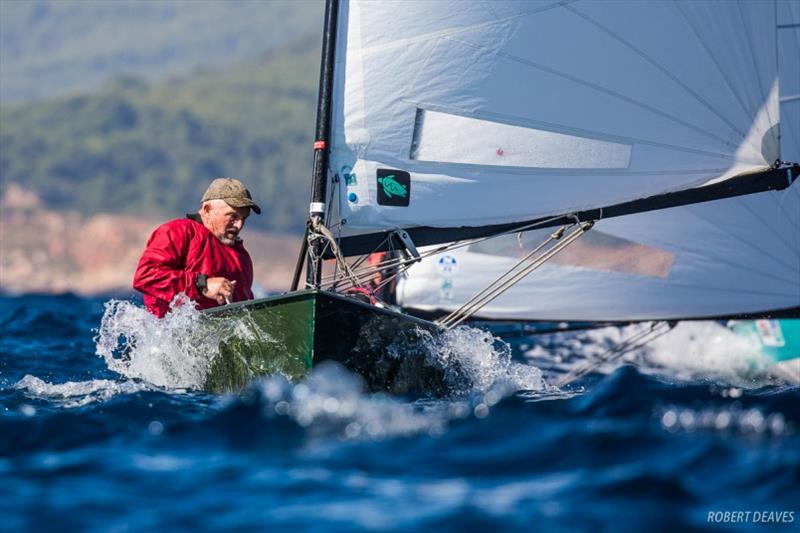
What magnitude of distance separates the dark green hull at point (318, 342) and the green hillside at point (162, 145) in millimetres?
78416

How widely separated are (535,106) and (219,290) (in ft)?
6.96

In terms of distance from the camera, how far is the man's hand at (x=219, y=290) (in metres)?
6.95

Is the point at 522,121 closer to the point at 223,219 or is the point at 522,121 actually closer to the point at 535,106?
the point at 535,106

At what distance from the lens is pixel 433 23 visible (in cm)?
→ 750

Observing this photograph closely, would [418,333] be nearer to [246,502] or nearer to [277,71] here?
[246,502]

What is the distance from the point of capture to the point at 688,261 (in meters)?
9.52

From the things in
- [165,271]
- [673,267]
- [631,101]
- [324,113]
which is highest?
[631,101]

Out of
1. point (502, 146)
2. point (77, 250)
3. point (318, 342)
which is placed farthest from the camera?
point (77, 250)

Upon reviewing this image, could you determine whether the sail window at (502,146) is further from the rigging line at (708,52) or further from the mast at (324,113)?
the rigging line at (708,52)

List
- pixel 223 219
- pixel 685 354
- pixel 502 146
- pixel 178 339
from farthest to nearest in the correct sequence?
pixel 685 354 < pixel 502 146 < pixel 223 219 < pixel 178 339

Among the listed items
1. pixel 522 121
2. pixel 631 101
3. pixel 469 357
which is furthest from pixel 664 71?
pixel 469 357

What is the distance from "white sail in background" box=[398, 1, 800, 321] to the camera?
30.6ft

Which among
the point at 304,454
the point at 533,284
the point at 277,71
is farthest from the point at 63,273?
the point at 304,454

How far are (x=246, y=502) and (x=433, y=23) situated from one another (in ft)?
12.4
